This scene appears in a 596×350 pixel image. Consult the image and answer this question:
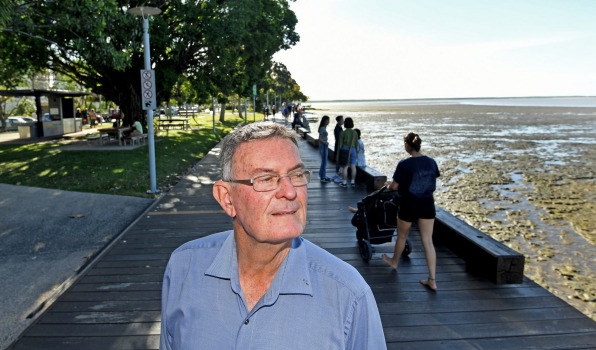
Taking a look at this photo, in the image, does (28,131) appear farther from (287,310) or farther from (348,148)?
(287,310)

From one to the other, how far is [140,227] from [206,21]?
1354 centimetres

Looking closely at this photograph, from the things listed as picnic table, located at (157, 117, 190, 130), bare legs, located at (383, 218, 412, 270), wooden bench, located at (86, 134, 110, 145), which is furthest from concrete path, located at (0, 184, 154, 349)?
picnic table, located at (157, 117, 190, 130)

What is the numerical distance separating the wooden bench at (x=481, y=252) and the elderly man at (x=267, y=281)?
3.76m

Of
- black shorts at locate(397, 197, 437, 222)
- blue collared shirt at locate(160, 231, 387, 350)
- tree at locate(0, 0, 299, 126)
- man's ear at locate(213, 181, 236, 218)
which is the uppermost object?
tree at locate(0, 0, 299, 126)

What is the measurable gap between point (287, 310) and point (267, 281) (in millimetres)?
169

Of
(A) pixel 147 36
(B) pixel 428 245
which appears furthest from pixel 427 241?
(A) pixel 147 36

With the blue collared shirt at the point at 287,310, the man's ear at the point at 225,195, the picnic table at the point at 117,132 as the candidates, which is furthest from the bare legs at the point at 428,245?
the picnic table at the point at 117,132

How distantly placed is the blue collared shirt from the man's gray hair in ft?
1.06

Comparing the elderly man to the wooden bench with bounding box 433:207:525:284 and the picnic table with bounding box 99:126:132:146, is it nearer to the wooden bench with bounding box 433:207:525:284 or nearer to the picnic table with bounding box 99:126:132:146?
the wooden bench with bounding box 433:207:525:284

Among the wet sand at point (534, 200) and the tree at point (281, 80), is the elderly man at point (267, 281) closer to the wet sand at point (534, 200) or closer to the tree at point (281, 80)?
the wet sand at point (534, 200)

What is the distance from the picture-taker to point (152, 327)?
3953 mm

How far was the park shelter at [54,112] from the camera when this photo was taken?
2283 cm

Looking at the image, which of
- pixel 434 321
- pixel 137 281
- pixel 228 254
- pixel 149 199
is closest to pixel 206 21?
pixel 149 199

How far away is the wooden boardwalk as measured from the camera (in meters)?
3.73
